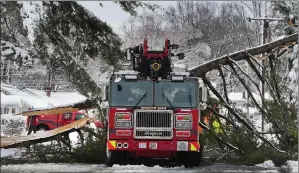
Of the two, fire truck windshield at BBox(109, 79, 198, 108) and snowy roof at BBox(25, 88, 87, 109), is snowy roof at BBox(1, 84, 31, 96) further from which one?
fire truck windshield at BBox(109, 79, 198, 108)

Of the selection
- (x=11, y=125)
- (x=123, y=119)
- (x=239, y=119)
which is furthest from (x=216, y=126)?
(x=11, y=125)

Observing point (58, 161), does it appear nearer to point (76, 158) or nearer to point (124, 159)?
point (76, 158)

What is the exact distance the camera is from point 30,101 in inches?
572

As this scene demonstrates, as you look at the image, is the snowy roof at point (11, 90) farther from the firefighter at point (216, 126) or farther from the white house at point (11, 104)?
the firefighter at point (216, 126)

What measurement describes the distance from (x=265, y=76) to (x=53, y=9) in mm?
5428

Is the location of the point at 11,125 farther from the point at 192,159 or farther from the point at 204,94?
the point at 204,94

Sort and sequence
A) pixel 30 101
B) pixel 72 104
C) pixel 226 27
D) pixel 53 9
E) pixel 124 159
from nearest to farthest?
pixel 53 9 < pixel 124 159 < pixel 72 104 < pixel 30 101 < pixel 226 27

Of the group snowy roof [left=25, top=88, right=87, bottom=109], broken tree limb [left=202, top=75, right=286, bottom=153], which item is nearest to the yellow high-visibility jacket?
broken tree limb [left=202, top=75, right=286, bottom=153]

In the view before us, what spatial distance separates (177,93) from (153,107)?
683 millimetres

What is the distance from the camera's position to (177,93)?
1136cm

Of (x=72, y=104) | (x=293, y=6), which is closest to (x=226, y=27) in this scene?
(x=293, y=6)

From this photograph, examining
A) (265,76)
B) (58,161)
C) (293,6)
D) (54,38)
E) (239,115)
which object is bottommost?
(58,161)

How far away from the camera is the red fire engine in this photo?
10969mm

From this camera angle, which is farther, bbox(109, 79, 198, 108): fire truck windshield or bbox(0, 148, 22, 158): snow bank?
bbox(0, 148, 22, 158): snow bank
